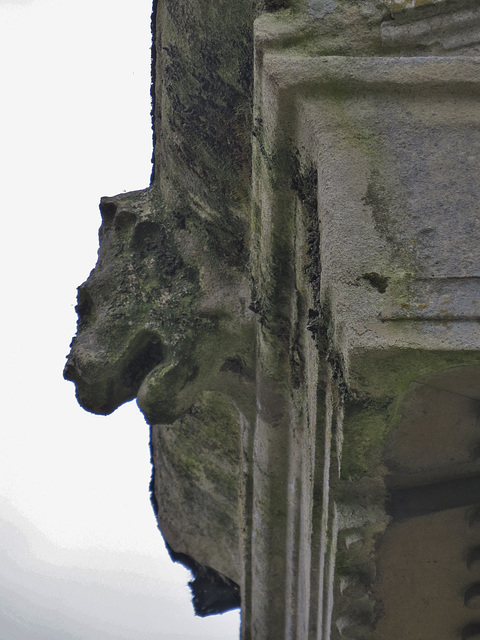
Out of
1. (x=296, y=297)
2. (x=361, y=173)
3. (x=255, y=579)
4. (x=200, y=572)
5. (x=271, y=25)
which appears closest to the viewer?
(x=361, y=173)

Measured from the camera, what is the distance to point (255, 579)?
2697mm

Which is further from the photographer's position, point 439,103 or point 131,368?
point 131,368

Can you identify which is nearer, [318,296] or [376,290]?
[376,290]

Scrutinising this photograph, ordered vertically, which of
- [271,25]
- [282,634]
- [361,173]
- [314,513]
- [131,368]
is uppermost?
[271,25]

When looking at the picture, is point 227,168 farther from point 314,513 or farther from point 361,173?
point 314,513

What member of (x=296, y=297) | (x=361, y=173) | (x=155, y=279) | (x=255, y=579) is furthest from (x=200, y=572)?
(x=361, y=173)

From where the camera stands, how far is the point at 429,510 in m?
1.90

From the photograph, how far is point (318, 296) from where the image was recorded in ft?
5.63

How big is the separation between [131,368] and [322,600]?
2.59ft

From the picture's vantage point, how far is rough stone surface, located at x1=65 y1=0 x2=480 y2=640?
1.57m

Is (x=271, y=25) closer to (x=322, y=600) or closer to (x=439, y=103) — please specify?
(x=439, y=103)

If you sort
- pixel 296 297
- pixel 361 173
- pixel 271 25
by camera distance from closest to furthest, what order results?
1. pixel 361 173
2. pixel 271 25
3. pixel 296 297

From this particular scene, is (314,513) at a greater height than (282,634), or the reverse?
(314,513)

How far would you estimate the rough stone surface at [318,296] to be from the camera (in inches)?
61.6
